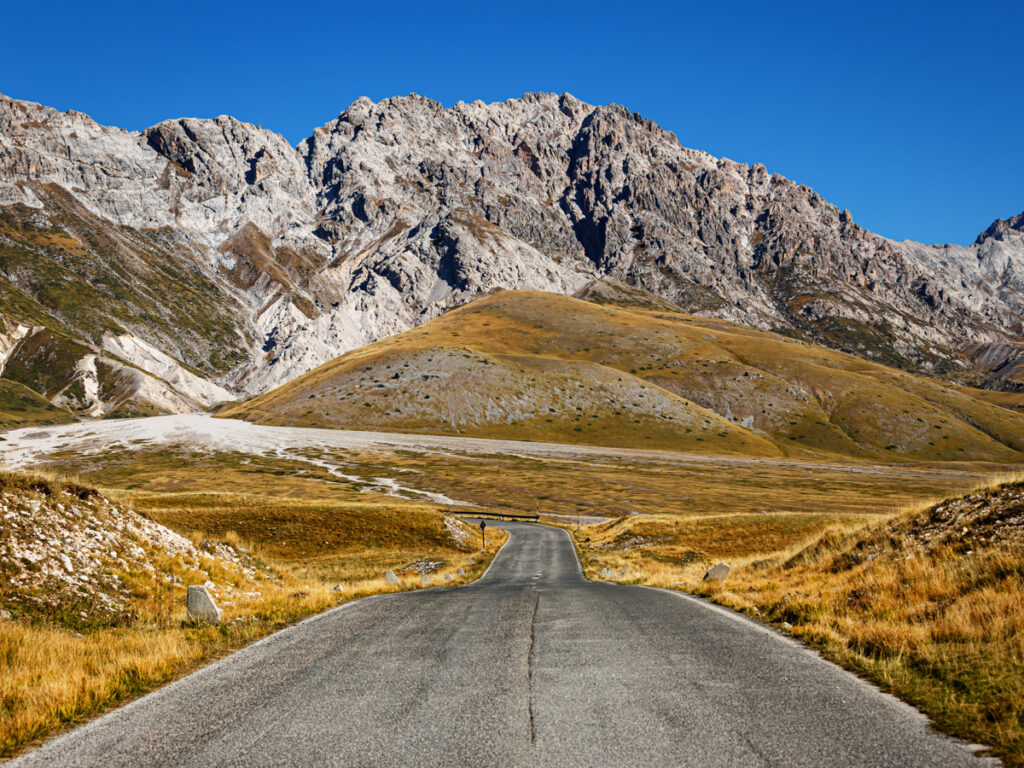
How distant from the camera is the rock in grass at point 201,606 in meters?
13.1

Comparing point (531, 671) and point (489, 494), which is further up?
point (531, 671)

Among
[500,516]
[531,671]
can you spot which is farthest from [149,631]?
[500,516]

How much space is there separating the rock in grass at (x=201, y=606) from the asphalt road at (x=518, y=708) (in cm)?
315

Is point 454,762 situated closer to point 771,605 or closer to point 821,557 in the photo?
point 771,605

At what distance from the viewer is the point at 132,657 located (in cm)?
906

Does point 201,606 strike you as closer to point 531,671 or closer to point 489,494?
point 531,671

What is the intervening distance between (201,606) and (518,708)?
9704 millimetres

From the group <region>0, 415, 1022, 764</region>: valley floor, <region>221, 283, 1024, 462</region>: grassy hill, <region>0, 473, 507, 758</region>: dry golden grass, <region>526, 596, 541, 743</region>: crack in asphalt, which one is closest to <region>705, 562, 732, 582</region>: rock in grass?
<region>0, 415, 1022, 764</region>: valley floor

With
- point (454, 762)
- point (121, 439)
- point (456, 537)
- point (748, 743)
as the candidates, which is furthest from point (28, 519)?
point (121, 439)

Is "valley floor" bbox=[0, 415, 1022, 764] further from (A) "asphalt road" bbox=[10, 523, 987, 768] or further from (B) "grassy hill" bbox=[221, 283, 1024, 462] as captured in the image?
(B) "grassy hill" bbox=[221, 283, 1024, 462]

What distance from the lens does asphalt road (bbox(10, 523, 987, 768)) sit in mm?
5730

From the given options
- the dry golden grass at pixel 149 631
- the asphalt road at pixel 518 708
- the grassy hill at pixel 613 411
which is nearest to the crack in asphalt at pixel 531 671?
the asphalt road at pixel 518 708

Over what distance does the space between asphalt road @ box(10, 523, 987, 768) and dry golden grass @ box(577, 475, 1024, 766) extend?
626 millimetres

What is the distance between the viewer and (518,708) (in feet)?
22.6
